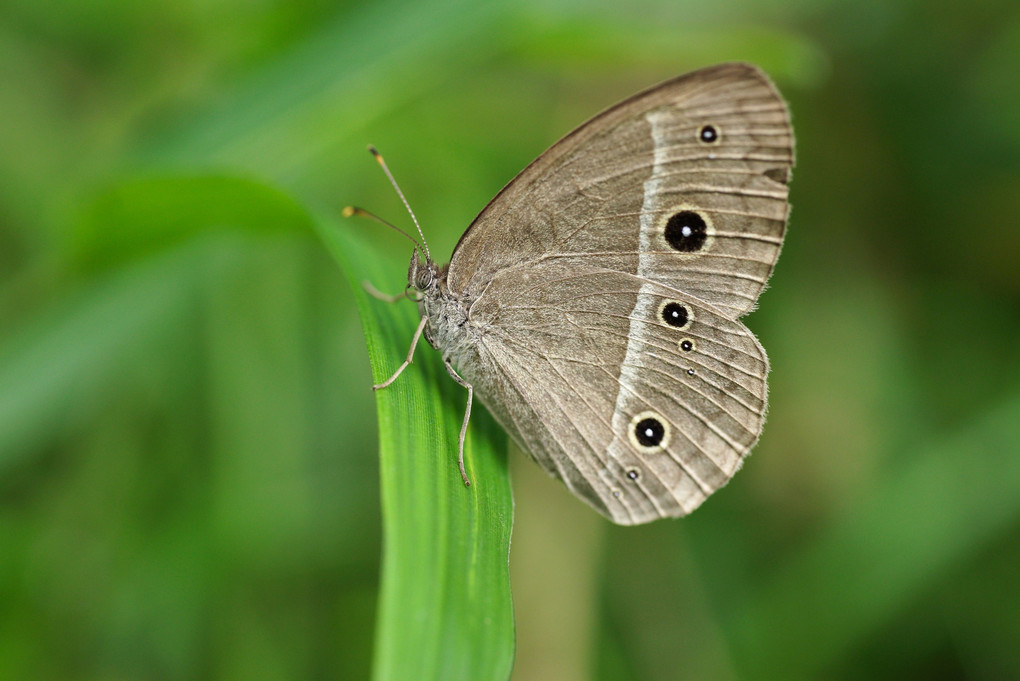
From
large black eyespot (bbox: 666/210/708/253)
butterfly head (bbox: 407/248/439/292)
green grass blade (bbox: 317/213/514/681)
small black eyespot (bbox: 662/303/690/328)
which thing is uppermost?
large black eyespot (bbox: 666/210/708/253)

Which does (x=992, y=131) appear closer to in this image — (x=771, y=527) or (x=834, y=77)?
(x=834, y=77)

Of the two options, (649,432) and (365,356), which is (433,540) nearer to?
(649,432)

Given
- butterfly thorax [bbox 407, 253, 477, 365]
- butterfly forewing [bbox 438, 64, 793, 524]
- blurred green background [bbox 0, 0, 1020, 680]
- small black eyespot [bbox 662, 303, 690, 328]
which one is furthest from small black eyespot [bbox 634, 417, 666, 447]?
blurred green background [bbox 0, 0, 1020, 680]

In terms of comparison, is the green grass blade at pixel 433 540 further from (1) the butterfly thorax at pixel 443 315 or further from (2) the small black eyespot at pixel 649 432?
(2) the small black eyespot at pixel 649 432

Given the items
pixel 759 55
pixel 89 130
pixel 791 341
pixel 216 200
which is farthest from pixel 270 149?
pixel 791 341

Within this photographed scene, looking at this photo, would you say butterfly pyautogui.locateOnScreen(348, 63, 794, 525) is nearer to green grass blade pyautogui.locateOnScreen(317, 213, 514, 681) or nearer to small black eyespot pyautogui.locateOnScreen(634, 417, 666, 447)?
small black eyespot pyautogui.locateOnScreen(634, 417, 666, 447)

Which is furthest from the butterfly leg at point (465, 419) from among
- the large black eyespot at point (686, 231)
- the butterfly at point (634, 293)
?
the large black eyespot at point (686, 231)
